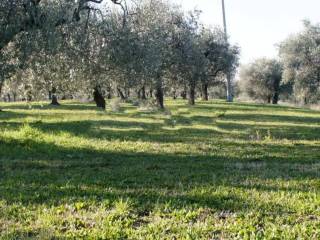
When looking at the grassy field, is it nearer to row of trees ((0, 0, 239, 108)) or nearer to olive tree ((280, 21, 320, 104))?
row of trees ((0, 0, 239, 108))

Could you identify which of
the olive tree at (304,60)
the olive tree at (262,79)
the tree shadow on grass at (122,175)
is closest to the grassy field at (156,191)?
the tree shadow on grass at (122,175)

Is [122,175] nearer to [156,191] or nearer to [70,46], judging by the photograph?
[156,191]

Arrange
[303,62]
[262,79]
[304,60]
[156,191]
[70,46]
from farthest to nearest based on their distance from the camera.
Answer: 1. [262,79]
2. [303,62]
3. [304,60]
4. [70,46]
5. [156,191]

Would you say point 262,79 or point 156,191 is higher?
point 262,79

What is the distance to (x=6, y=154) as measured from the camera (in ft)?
50.3

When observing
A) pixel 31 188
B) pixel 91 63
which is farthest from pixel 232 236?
pixel 91 63

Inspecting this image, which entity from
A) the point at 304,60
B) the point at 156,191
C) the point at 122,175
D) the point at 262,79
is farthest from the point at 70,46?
the point at 262,79

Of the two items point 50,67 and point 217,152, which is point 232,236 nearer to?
point 217,152

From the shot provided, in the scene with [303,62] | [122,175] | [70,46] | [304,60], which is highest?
[304,60]

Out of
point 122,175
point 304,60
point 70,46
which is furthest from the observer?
point 304,60

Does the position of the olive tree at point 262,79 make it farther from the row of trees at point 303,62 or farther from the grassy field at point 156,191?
the grassy field at point 156,191

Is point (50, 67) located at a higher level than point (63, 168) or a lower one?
higher

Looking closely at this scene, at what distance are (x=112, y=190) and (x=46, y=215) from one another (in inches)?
84.7

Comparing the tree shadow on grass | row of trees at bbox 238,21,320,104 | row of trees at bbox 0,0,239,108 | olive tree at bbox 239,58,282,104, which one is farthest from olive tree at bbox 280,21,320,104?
the tree shadow on grass
